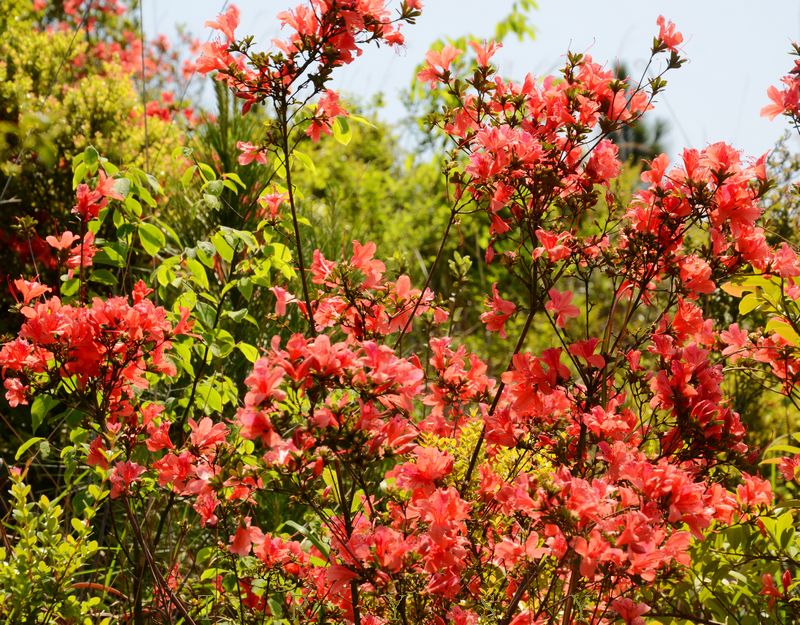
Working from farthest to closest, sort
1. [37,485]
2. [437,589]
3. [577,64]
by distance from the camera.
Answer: [37,485]
[577,64]
[437,589]

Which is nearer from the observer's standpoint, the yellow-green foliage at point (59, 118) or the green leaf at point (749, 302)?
the green leaf at point (749, 302)

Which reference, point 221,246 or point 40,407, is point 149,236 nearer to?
point 221,246

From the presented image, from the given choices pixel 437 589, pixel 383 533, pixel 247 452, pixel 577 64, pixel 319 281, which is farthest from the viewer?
pixel 247 452

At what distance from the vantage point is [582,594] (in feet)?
5.87

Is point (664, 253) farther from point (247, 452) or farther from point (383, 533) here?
point (247, 452)

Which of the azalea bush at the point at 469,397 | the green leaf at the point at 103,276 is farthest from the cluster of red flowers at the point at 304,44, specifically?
the green leaf at the point at 103,276

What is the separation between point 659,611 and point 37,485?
3128 millimetres

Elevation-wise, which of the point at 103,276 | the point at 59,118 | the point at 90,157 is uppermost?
the point at 59,118

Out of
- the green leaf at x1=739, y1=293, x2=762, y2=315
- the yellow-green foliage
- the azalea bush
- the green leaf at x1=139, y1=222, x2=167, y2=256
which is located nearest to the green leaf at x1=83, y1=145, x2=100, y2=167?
the azalea bush

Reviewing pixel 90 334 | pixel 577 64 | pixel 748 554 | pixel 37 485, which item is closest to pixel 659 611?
pixel 748 554

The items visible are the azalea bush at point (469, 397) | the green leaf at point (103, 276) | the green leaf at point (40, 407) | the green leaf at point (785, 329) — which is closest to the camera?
the azalea bush at point (469, 397)

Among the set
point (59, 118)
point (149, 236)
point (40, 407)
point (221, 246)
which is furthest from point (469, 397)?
point (59, 118)

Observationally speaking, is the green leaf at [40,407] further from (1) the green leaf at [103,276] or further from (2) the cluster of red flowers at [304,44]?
(2) the cluster of red flowers at [304,44]

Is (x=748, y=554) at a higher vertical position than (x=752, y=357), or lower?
lower
